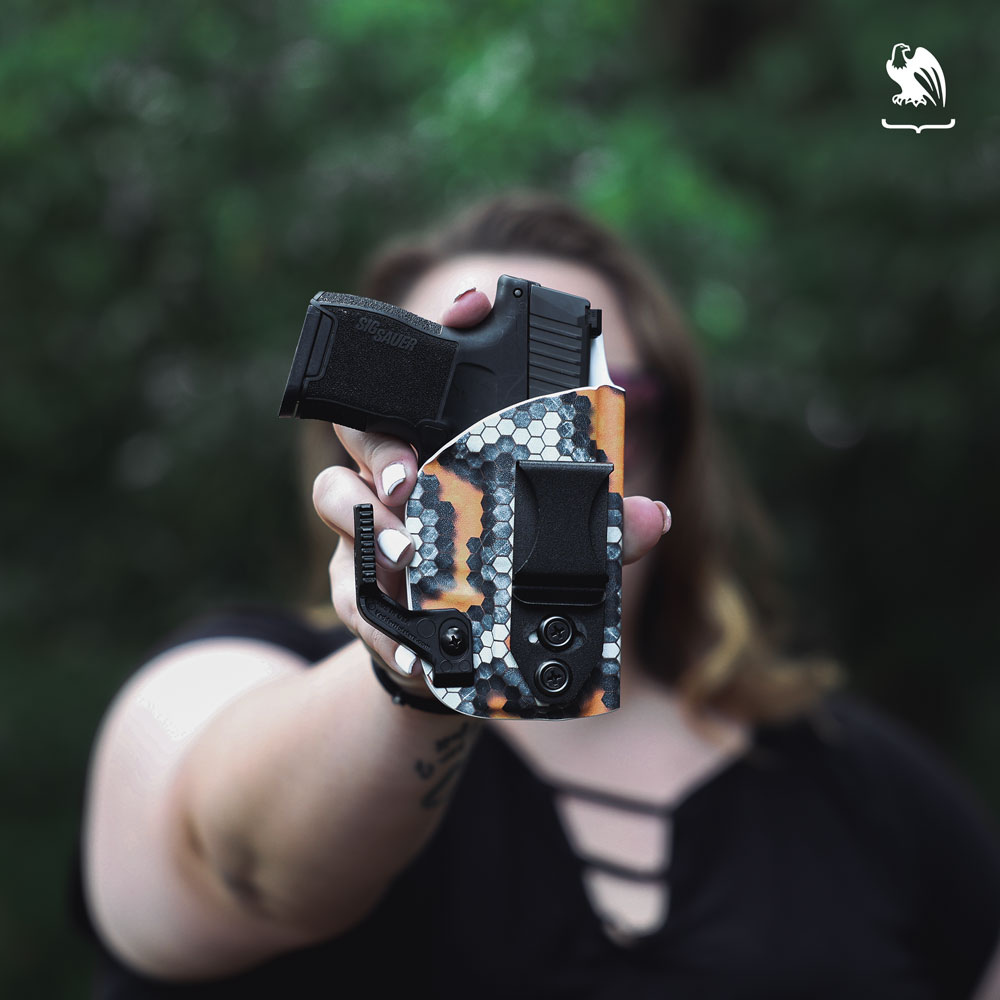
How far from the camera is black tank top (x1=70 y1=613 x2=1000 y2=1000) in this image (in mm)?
1778

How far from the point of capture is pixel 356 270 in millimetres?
3809

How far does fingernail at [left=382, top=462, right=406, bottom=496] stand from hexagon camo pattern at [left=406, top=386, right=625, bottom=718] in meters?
0.03

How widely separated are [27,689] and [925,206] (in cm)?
443

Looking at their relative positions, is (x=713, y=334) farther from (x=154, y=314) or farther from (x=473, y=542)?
(x=473, y=542)

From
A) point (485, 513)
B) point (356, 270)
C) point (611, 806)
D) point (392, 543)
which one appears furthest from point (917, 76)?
point (392, 543)

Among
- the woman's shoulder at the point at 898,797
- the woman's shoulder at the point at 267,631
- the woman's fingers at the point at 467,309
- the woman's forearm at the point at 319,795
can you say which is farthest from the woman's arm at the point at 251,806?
the woman's shoulder at the point at 898,797

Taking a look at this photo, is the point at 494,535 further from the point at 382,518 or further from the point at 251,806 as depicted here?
the point at 251,806

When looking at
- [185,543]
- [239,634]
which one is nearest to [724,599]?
[239,634]

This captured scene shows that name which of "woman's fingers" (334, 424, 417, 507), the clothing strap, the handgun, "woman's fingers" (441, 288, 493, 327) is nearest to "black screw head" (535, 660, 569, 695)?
the handgun

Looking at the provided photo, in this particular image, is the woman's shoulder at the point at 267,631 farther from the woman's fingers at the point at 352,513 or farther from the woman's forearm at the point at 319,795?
the woman's fingers at the point at 352,513

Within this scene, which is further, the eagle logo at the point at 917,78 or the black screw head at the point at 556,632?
the eagle logo at the point at 917,78

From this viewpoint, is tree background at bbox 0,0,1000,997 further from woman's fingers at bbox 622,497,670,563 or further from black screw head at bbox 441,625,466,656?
black screw head at bbox 441,625,466,656

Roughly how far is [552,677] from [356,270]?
298 centimetres

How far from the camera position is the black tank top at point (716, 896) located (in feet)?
5.83
